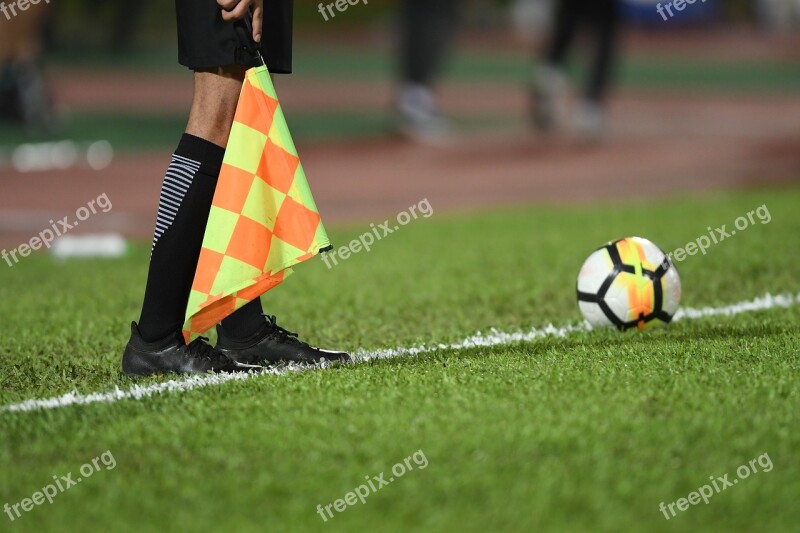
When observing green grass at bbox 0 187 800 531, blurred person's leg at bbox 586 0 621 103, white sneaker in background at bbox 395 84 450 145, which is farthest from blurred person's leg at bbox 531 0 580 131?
green grass at bbox 0 187 800 531

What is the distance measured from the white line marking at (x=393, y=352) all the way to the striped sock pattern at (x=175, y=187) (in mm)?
474

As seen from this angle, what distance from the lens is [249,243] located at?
140 inches

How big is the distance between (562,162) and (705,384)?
8281 mm

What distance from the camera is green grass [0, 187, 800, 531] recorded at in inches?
99.9

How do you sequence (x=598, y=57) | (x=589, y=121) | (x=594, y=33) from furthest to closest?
(x=589, y=121) < (x=594, y=33) < (x=598, y=57)

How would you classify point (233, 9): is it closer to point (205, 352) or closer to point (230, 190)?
point (230, 190)

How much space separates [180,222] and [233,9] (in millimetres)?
676

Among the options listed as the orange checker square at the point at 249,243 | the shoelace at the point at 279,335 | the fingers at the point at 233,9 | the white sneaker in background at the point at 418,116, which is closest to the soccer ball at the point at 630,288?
the shoelace at the point at 279,335

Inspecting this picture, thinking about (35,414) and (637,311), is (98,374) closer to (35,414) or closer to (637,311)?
(35,414)

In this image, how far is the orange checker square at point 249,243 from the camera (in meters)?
3.54

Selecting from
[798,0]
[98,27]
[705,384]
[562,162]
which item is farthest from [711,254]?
[798,0]

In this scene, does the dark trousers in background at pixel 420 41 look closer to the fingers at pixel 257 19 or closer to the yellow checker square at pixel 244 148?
the fingers at pixel 257 19

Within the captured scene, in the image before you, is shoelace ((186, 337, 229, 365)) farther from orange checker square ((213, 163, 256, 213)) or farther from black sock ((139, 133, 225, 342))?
orange checker square ((213, 163, 256, 213))

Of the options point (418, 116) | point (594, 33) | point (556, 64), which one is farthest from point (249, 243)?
point (418, 116)
